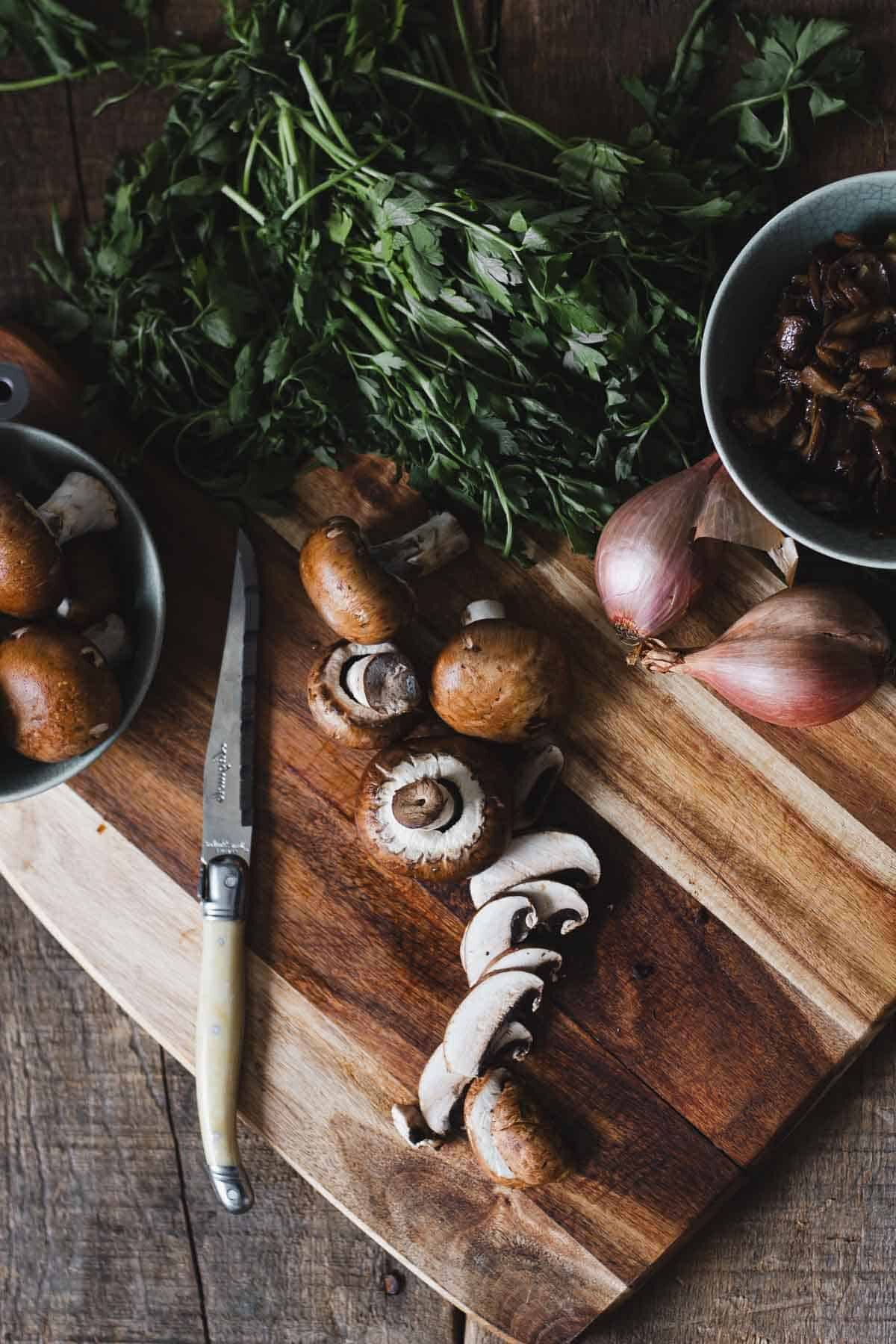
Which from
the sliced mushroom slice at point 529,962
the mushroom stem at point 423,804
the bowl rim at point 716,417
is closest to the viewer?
the bowl rim at point 716,417

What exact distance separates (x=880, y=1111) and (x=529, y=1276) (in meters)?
0.61

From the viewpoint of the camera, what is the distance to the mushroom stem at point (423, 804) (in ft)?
4.75

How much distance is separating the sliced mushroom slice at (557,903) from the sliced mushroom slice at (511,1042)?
15 cm

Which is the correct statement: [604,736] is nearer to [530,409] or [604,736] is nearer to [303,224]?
[530,409]

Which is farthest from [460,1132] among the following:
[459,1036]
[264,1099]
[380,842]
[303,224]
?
[303,224]

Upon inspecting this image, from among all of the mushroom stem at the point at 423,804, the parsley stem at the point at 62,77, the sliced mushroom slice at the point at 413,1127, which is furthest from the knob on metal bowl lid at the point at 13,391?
the sliced mushroom slice at the point at 413,1127

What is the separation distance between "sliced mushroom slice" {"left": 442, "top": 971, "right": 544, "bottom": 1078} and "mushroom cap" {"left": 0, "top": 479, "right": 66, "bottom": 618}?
829 millimetres

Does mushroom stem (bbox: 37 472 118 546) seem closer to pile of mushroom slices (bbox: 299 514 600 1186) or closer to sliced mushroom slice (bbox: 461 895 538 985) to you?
pile of mushroom slices (bbox: 299 514 600 1186)

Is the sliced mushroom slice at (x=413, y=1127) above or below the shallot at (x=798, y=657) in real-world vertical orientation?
below

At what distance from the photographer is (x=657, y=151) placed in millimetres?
1408

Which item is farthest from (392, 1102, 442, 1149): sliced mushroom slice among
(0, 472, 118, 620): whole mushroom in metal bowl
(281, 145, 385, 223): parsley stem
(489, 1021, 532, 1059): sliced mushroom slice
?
(281, 145, 385, 223): parsley stem

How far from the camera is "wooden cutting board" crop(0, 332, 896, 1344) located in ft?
5.13

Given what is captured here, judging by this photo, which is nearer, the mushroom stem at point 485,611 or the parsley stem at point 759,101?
the parsley stem at point 759,101

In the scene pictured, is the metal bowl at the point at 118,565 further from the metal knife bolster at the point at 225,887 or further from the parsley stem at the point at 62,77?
the parsley stem at the point at 62,77
